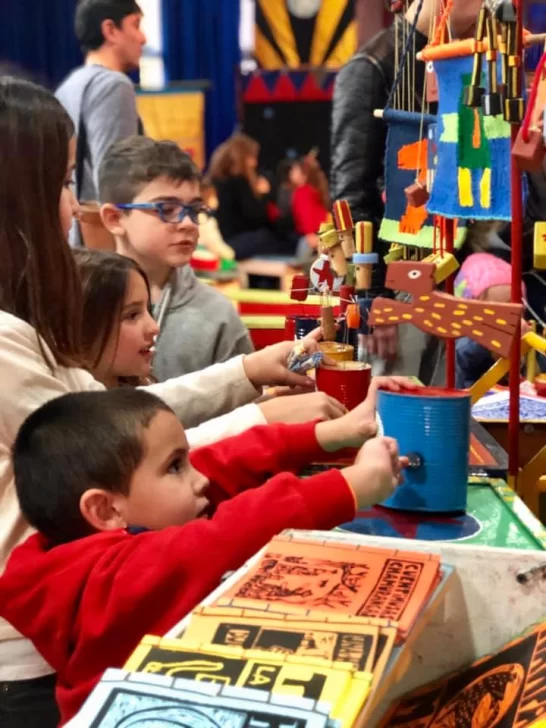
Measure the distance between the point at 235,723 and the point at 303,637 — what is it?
0.33 ft

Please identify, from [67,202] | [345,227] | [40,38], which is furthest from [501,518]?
[40,38]

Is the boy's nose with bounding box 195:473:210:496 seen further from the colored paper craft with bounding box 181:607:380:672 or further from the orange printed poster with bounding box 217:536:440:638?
the colored paper craft with bounding box 181:607:380:672

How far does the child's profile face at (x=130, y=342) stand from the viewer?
1549mm

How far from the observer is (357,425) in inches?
50.1

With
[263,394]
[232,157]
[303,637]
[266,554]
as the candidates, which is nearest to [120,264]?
[263,394]

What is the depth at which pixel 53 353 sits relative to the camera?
122 cm

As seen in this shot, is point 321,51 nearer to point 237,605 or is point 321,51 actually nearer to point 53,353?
point 53,353

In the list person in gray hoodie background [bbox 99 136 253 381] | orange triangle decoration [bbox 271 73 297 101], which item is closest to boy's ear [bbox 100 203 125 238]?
person in gray hoodie background [bbox 99 136 253 381]

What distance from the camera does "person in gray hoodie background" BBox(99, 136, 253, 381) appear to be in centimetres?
201

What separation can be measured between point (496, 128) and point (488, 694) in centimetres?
81

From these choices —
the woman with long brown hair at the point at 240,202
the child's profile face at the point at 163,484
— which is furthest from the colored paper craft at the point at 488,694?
the woman with long brown hair at the point at 240,202

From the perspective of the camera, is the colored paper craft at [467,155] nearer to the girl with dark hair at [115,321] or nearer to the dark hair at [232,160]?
the girl with dark hair at [115,321]

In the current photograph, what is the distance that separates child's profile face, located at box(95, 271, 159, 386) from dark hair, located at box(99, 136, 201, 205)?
49cm

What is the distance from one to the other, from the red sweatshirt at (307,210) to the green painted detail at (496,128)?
496cm
